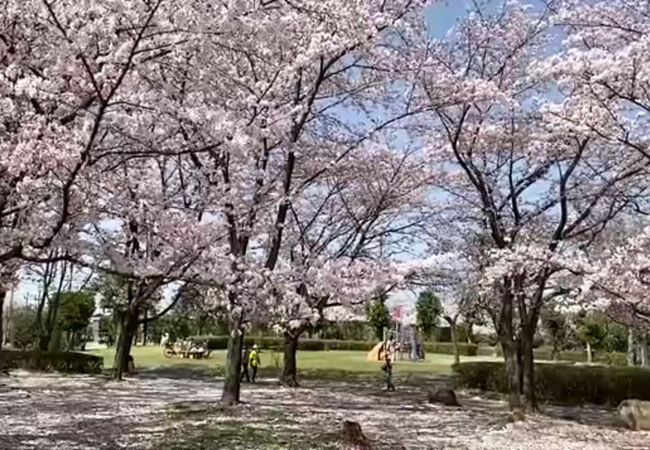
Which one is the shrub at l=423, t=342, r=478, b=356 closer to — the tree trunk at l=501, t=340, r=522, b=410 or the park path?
the park path

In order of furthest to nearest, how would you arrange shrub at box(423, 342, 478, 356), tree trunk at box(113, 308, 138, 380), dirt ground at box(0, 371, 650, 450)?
shrub at box(423, 342, 478, 356), tree trunk at box(113, 308, 138, 380), dirt ground at box(0, 371, 650, 450)

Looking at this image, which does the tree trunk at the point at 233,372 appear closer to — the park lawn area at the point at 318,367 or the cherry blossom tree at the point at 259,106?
the cherry blossom tree at the point at 259,106

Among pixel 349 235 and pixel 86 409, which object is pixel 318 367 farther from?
pixel 86 409

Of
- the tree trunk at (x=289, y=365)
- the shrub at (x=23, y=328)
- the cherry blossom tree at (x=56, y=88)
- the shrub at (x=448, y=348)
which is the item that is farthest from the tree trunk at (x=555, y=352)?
the cherry blossom tree at (x=56, y=88)

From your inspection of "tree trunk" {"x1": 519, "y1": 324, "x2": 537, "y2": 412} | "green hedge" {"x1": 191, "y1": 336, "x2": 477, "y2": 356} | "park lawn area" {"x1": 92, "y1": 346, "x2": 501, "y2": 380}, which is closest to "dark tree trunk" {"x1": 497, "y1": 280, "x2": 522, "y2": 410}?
"tree trunk" {"x1": 519, "y1": 324, "x2": 537, "y2": 412}

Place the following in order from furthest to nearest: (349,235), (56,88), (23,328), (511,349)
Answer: (23,328) → (349,235) → (511,349) → (56,88)

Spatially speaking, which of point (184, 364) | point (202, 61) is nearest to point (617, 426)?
point (202, 61)

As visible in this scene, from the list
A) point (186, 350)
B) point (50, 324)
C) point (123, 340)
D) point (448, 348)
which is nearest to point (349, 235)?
point (123, 340)

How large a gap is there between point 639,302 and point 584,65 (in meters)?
3.26

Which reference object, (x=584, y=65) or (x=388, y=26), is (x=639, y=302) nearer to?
(x=584, y=65)

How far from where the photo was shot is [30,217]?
6488mm

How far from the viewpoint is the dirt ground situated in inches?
344

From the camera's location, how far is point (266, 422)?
10.3 meters

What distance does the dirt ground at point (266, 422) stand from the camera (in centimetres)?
873
